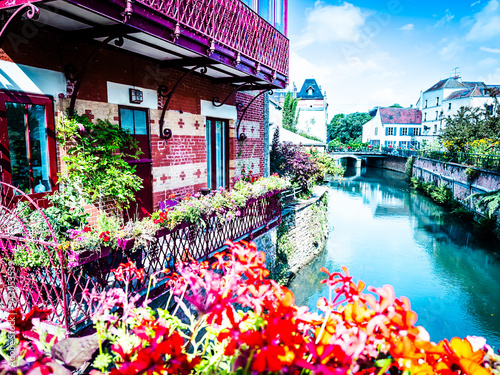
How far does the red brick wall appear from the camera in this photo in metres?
4.38

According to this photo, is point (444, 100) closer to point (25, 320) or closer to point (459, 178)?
point (459, 178)

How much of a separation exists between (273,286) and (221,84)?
7521 millimetres

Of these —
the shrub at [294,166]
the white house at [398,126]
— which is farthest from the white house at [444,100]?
the shrub at [294,166]

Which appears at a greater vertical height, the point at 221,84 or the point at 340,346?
the point at 221,84

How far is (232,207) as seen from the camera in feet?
19.1

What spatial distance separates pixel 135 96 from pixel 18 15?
2.25 meters

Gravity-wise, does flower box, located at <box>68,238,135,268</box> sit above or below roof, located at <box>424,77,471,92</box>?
below

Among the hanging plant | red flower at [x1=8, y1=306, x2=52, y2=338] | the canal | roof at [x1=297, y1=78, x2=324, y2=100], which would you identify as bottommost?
the canal

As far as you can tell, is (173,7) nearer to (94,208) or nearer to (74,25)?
(74,25)

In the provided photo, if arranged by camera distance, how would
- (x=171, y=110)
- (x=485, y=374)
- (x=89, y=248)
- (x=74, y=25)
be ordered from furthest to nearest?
(x=171, y=110), (x=74, y=25), (x=89, y=248), (x=485, y=374)

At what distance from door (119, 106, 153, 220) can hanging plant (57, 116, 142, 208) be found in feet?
1.22

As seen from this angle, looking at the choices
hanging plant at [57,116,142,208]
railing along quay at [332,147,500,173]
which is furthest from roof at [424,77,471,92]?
hanging plant at [57,116,142,208]

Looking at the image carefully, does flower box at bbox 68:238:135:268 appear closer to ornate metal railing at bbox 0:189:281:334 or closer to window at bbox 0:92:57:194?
ornate metal railing at bbox 0:189:281:334

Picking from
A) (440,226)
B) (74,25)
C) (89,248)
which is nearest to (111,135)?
(74,25)
